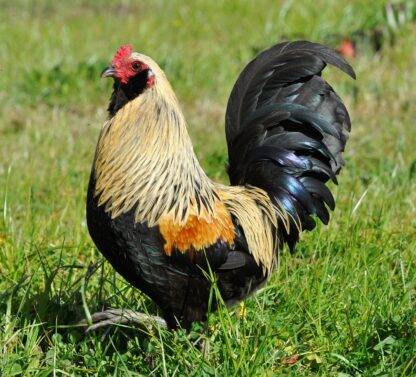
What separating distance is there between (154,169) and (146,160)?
53 millimetres

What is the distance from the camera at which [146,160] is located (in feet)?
10.9

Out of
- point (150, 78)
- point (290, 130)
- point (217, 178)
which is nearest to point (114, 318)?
point (150, 78)

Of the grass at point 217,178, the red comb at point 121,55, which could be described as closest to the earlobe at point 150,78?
the red comb at point 121,55

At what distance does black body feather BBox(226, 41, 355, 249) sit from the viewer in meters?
3.72

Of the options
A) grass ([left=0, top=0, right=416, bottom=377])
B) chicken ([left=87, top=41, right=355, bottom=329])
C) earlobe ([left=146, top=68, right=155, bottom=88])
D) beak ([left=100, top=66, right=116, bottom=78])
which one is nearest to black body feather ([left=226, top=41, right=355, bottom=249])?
chicken ([left=87, top=41, right=355, bottom=329])

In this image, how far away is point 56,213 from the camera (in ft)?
15.8

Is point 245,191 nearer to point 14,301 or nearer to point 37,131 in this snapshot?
point 14,301

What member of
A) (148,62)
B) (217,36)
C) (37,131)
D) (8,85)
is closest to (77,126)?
(37,131)

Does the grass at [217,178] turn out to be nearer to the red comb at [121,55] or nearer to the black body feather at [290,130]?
the black body feather at [290,130]

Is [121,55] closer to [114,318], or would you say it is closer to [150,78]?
[150,78]

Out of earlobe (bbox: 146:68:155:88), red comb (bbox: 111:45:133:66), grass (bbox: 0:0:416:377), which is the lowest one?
grass (bbox: 0:0:416:377)

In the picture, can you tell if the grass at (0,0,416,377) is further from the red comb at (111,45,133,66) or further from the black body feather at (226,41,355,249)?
the red comb at (111,45,133,66)

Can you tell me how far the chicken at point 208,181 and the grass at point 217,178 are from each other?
22 centimetres

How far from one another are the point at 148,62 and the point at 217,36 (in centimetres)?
596
